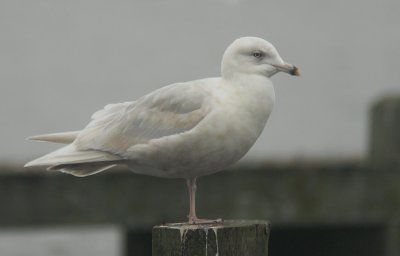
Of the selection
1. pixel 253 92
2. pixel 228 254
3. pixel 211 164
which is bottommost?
pixel 228 254

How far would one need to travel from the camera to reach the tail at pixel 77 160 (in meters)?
5.82

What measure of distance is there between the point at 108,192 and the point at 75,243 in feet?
84.3

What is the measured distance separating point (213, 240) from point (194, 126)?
707 mm

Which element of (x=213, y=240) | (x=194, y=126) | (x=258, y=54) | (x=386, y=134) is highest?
(x=386, y=134)

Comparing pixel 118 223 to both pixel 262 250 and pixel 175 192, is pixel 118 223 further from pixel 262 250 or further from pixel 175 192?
pixel 262 250

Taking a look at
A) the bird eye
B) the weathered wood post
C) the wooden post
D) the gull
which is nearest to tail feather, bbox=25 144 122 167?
the gull

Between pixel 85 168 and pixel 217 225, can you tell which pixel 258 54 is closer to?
pixel 217 225

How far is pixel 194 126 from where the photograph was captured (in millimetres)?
5586

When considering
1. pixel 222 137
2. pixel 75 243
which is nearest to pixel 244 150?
pixel 222 137

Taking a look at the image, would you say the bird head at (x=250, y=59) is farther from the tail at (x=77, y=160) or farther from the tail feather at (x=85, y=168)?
the tail feather at (x=85, y=168)

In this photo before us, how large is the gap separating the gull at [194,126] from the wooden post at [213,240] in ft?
1.26

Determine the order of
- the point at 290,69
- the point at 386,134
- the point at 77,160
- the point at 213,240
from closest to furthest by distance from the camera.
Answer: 1. the point at 213,240
2. the point at 290,69
3. the point at 77,160
4. the point at 386,134

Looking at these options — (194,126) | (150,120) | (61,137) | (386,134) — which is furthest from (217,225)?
(386,134)

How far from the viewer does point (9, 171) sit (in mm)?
9297
